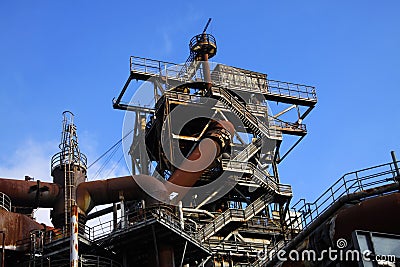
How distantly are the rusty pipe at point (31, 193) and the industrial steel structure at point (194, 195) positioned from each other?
6 cm

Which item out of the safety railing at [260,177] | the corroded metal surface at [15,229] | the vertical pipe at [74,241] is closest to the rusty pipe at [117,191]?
the corroded metal surface at [15,229]

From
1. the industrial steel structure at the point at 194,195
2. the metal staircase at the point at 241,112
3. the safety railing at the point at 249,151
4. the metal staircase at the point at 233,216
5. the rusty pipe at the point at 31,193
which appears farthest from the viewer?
the metal staircase at the point at 241,112

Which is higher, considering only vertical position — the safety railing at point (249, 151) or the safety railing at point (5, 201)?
the safety railing at point (249, 151)

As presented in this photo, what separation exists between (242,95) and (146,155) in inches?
363

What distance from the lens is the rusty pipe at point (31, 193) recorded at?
37.7 metres

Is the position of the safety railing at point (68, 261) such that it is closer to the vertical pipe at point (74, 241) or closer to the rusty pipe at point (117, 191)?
the vertical pipe at point (74, 241)

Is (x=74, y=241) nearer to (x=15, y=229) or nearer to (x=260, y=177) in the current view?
(x=15, y=229)

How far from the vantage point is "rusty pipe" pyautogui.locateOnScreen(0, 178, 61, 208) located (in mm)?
37728

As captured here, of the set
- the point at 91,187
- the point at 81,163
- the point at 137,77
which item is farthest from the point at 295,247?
the point at 137,77

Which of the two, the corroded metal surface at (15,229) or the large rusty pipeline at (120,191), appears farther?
the large rusty pipeline at (120,191)

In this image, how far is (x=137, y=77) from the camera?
46.2 meters

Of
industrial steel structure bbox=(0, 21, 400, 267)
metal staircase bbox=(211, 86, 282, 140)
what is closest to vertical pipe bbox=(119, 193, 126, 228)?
industrial steel structure bbox=(0, 21, 400, 267)

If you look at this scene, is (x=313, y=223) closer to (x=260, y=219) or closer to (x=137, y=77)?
(x=260, y=219)

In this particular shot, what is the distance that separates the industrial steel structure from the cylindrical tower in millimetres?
70
